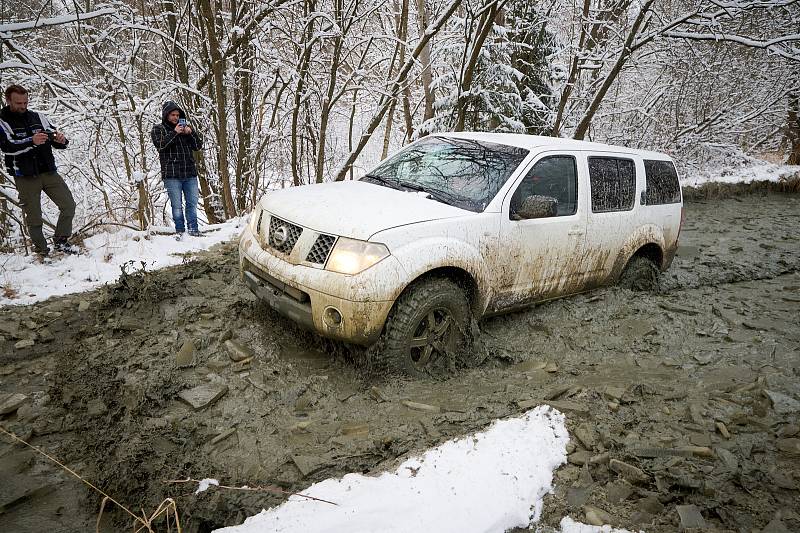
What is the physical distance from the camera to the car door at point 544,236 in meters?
3.48

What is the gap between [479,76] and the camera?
9.02 metres

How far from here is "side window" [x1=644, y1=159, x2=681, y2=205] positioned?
473cm

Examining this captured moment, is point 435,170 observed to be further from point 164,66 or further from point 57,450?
point 164,66

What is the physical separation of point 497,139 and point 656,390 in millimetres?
2445

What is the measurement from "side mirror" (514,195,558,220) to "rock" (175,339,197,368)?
2707 millimetres


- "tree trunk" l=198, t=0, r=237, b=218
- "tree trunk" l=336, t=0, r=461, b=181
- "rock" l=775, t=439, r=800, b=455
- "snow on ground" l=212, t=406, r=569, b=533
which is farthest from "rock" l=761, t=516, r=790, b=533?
"tree trunk" l=198, t=0, r=237, b=218

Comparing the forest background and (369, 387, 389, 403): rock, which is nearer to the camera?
(369, 387, 389, 403): rock

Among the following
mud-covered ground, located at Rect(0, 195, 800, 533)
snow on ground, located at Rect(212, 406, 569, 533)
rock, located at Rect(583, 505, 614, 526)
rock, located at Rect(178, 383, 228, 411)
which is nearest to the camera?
snow on ground, located at Rect(212, 406, 569, 533)

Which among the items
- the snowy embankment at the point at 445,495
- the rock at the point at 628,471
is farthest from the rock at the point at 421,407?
the rock at the point at 628,471

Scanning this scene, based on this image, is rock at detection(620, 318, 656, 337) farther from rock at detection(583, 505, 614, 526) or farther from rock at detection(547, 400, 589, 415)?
rock at detection(583, 505, 614, 526)

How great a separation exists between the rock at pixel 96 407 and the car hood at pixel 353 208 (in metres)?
1.64

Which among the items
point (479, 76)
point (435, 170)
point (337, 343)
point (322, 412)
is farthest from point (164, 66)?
point (322, 412)

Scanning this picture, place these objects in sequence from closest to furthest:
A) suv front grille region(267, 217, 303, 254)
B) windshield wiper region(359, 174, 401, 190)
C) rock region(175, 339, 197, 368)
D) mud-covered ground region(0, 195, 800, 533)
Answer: mud-covered ground region(0, 195, 800, 533), suv front grille region(267, 217, 303, 254), rock region(175, 339, 197, 368), windshield wiper region(359, 174, 401, 190)

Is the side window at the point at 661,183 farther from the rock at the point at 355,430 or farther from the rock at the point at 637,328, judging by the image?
the rock at the point at 355,430
